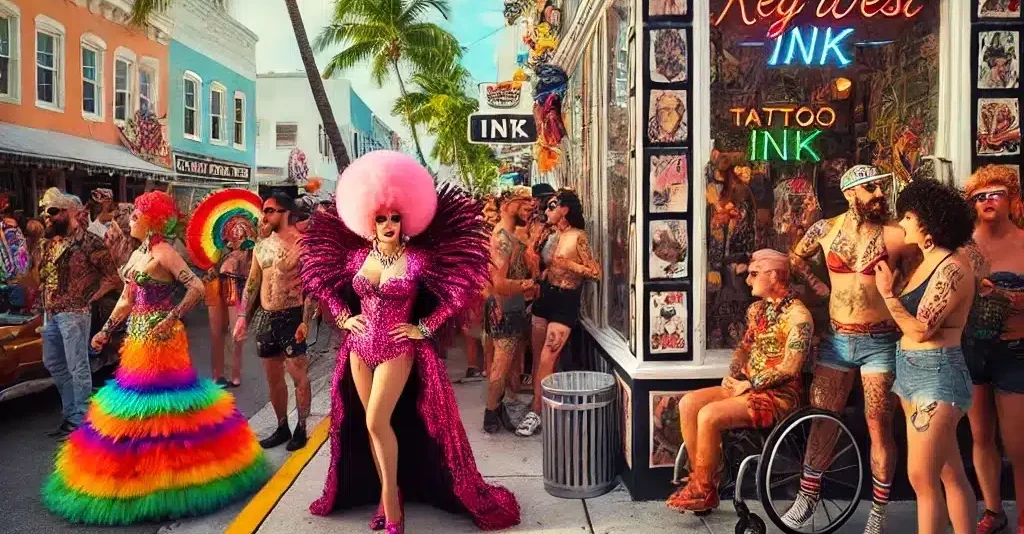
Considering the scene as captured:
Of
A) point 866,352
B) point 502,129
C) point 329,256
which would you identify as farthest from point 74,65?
point 866,352

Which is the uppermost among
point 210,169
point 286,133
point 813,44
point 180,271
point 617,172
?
point 286,133

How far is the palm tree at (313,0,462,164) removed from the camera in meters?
26.7

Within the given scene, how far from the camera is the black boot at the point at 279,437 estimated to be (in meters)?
6.25

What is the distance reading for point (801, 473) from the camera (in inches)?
180

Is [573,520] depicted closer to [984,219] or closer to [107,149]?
[984,219]

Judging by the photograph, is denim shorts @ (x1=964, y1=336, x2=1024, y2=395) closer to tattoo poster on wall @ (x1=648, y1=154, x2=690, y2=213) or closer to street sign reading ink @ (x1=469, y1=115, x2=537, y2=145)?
tattoo poster on wall @ (x1=648, y1=154, x2=690, y2=213)

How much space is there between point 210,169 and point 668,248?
2014cm

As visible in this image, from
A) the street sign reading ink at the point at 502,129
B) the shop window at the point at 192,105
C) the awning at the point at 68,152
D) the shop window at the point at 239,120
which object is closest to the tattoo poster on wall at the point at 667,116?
the street sign reading ink at the point at 502,129

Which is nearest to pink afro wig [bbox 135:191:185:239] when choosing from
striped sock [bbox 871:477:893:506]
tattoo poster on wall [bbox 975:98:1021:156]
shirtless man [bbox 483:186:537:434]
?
shirtless man [bbox 483:186:537:434]

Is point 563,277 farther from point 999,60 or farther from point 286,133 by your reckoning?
point 286,133

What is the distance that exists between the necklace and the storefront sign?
18189mm

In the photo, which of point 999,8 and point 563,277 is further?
point 563,277

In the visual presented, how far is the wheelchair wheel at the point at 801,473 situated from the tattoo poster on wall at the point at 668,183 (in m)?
1.44

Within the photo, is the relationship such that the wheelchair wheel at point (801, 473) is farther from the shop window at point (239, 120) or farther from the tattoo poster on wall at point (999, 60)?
the shop window at point (239, 120)
